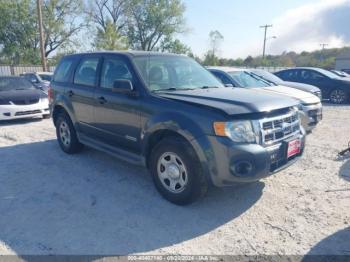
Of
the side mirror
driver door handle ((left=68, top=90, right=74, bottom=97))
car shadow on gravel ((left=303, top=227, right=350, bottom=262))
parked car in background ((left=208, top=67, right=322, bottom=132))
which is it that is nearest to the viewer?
car shadow on gravel ((left=303, top=227, right=350, bottom=262))

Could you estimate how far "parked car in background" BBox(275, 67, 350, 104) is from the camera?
40.4ft

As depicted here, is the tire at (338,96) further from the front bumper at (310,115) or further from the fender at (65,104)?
the fender at (65,104)

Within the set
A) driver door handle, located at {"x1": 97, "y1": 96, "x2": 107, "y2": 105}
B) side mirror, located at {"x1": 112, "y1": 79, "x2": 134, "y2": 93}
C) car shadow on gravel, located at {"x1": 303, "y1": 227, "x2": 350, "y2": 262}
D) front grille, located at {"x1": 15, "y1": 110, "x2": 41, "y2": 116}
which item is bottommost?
car shadow on gravel, located at {"x1": 303, "y1": 227, "x2": 350, "y2": 262}

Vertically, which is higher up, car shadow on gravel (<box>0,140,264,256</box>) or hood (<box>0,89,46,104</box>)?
hood (<box>0,89,46,104</box>)

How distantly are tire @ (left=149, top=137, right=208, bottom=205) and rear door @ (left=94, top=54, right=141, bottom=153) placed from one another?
47 cm

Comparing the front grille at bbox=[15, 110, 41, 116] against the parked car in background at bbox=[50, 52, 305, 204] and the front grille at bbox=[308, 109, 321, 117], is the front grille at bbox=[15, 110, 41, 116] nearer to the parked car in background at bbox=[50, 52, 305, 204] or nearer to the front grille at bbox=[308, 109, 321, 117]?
the parked car in background at bbox=[50, 52, 305, 204]

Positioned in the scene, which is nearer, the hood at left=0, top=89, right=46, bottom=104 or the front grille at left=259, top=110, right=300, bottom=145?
the front grille at left=259, top=110, right=300, bottom=145

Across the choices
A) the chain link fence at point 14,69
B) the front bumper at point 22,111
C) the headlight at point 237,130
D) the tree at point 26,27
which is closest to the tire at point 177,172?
the headlight at point 237,130

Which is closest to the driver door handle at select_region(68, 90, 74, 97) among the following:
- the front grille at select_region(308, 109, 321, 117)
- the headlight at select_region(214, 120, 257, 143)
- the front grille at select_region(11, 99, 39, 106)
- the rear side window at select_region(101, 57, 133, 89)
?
the rear side window at select_region(101, 57, 133, 89)

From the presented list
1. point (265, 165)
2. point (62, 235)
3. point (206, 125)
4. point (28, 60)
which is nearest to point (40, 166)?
point (62, 235)

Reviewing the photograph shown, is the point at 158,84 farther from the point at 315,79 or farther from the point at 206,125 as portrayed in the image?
the point at 315,79

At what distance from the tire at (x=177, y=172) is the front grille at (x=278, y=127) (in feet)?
2.69

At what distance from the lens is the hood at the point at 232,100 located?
10.7ft

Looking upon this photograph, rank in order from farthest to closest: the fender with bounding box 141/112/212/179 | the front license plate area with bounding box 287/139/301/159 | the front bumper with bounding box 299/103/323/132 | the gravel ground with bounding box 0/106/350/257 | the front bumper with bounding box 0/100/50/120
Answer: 1. the front bumper with bounding box 0/100/50/120
2. the front bumper with bounding box 299/103/323/132
3. the front license plate area with bounding box 287/139/301/159
4. the fender with bounding box 141/112/212/179
5. the gravel ground with bounding box 0/106/350/257
